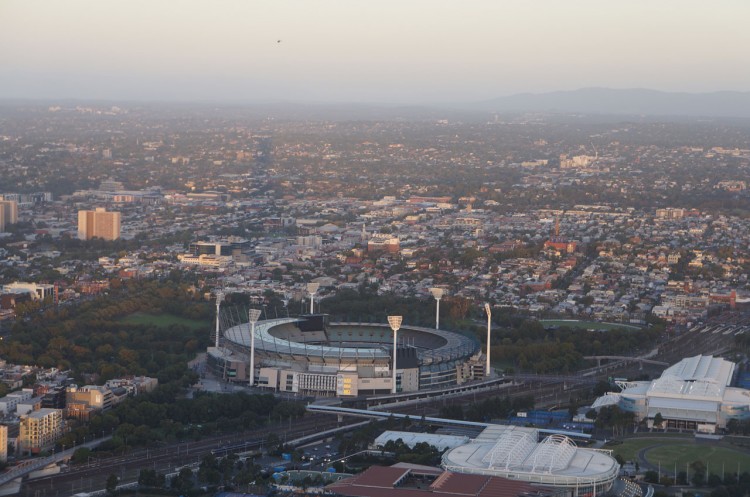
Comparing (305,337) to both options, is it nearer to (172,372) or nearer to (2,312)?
(172,372)

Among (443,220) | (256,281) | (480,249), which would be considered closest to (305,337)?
(256,281)

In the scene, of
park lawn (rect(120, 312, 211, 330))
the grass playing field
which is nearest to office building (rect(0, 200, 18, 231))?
park lawn (rect(120, 312, 211, 330))

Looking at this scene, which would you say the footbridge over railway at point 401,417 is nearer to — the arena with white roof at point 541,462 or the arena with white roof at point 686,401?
the arena with white roof at point 541,462

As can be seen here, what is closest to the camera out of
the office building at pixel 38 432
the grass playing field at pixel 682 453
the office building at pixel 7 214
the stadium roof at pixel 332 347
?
the grass playing field at pixel 682 453

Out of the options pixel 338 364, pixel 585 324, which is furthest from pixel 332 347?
pixel 585 324

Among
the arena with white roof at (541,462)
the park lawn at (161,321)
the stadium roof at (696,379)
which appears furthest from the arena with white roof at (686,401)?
the park lawn at (161,321)

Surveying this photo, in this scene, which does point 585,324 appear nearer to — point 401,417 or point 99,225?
point 401,417
